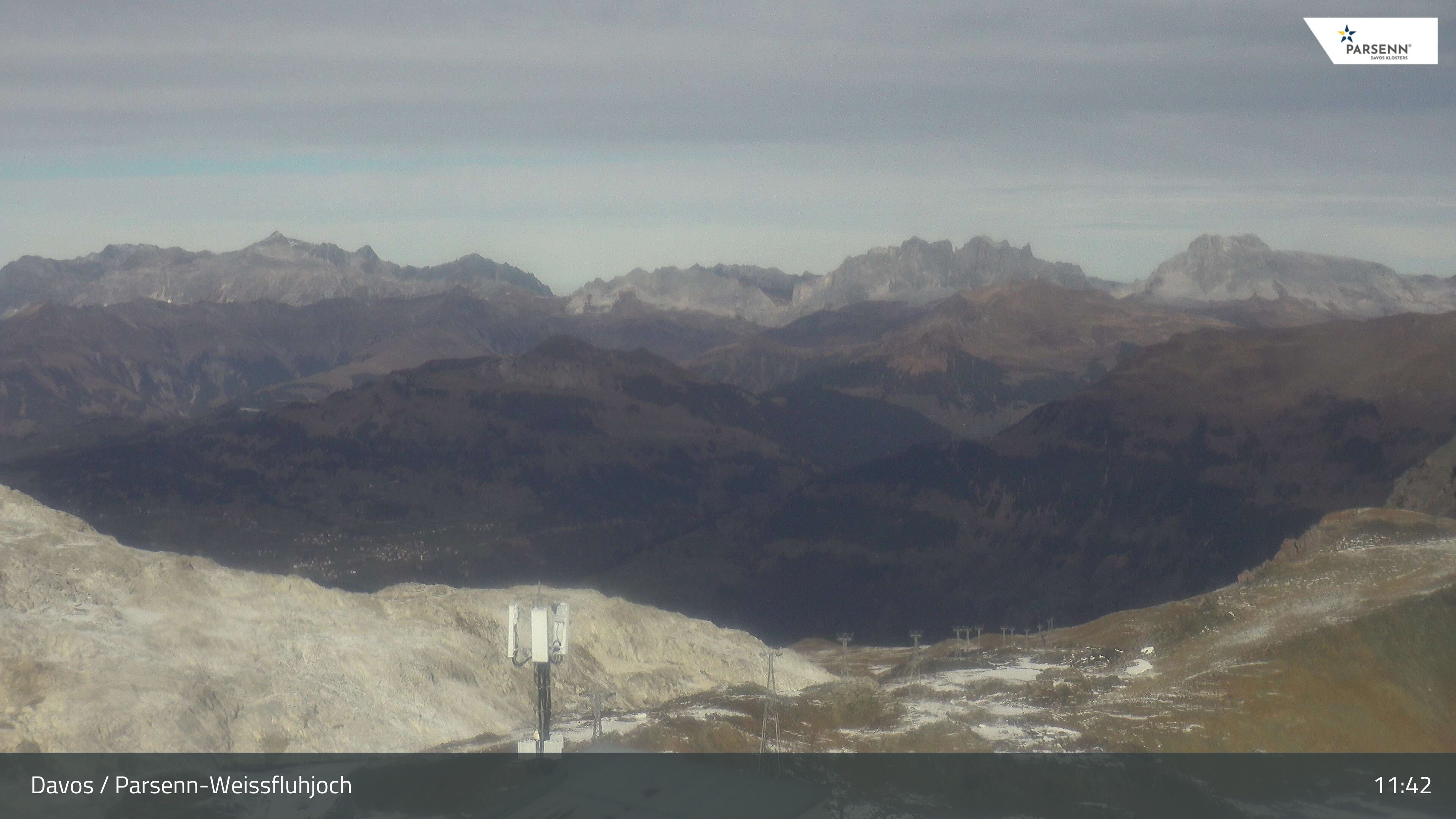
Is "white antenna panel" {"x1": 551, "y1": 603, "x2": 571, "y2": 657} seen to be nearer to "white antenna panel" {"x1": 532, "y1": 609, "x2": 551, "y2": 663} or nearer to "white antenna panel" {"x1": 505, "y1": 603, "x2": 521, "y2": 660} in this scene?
"white antenna panel" {"x1": 532, "y1": 609, "x2": 551, "y2": 663}

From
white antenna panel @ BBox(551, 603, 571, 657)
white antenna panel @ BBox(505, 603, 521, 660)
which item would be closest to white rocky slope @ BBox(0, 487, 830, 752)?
white antenna panel @ BBox(505, 603, 521, 660)

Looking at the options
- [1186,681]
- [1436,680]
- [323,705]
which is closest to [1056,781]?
[1186,681]

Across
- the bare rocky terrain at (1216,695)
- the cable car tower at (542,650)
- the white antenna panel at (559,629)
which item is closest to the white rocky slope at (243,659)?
the bare rocky terrain at (1216,695)

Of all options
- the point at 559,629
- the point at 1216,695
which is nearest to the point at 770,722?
the point at 1216,695

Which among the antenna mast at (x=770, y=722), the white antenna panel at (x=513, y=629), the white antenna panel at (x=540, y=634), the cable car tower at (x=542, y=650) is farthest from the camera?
the antenna mast at (x=770, y=722)
